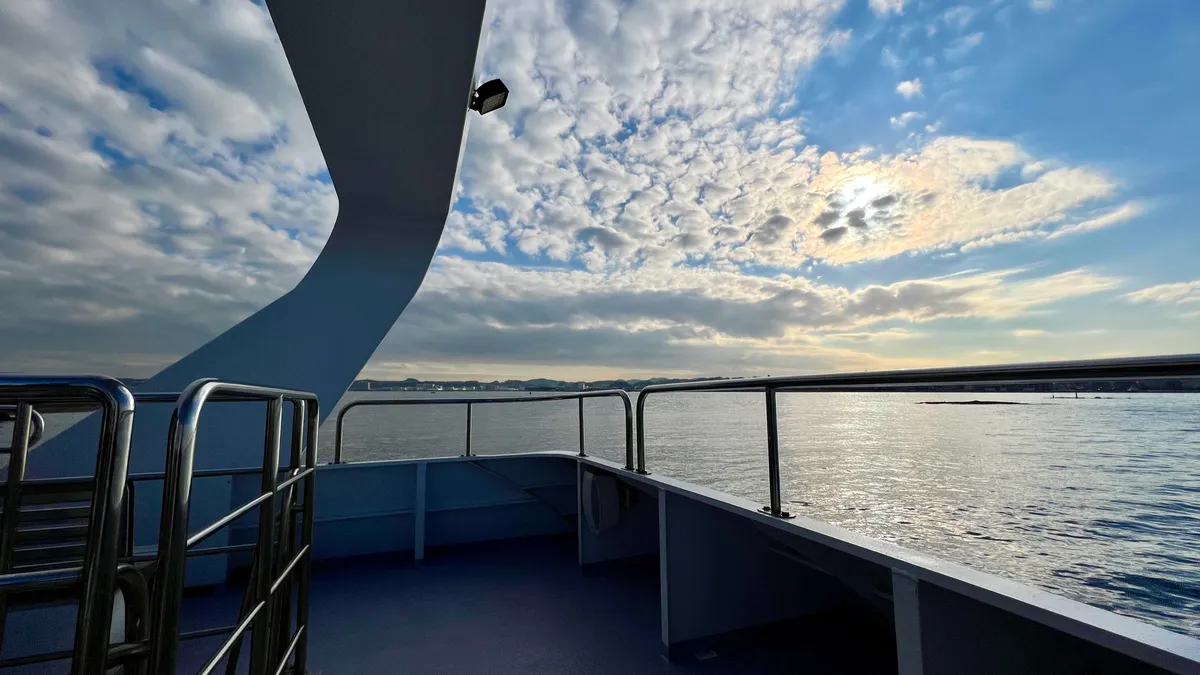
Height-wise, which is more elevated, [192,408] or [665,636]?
→ [192,408]

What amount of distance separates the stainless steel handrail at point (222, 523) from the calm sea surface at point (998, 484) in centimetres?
156

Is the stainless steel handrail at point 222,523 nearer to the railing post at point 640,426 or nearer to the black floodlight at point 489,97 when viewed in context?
the black floodlight at point 489,97

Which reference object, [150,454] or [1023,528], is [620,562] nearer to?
[150,454]

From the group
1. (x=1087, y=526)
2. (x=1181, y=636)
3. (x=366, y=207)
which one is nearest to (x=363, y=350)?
(x=366, y=207)

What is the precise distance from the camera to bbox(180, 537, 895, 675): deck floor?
1.88 metres

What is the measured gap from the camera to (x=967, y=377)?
1055 mm

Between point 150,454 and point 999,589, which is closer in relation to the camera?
point 999,589

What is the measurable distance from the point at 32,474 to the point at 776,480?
10.5 ft

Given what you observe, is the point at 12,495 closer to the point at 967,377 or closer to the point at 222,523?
the point at 222,523

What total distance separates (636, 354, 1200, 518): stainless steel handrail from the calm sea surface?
118 mm

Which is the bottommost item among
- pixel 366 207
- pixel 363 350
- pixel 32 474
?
pixel 32 474

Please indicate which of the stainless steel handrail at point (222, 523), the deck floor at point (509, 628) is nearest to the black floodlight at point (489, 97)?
the stainless steel handrail at point (222, 523)

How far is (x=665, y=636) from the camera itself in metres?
1.89

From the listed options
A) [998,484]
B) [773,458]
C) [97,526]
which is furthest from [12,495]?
[998,484]
